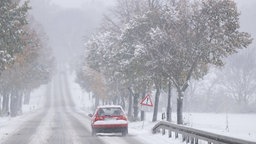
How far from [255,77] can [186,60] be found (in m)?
63.1

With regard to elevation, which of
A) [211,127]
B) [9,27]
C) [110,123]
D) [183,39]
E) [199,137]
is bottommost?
[199,137]

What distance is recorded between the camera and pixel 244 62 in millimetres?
95188

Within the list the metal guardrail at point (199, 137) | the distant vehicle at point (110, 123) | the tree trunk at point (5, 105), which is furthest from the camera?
the tree trunk at point (5, 105)

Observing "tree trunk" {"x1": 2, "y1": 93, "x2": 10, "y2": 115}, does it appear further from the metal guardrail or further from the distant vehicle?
the metal guardrail

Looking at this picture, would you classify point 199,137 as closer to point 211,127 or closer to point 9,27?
point 9,27

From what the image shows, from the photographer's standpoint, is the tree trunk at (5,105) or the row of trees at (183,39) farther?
the tree trunk at (5,105)

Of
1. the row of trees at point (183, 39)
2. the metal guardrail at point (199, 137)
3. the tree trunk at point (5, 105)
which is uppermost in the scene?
the row of trees at point (183, 39)

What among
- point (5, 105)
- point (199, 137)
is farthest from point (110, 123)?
point (5, 105)

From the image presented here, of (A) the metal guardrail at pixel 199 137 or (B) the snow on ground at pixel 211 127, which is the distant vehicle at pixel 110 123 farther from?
(A) the metal guardrail at pixel 199 137

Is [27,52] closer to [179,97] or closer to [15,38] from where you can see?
[15,38]

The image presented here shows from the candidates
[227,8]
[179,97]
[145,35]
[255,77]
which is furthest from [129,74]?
Result: [255,77]

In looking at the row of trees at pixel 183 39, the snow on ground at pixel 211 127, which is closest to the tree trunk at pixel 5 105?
the snow on ground at pixel 211 127

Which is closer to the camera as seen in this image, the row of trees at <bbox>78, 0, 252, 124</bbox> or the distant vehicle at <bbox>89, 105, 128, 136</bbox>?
the distant vehicle at <bbox>89, 105, 128, 136</bbox>

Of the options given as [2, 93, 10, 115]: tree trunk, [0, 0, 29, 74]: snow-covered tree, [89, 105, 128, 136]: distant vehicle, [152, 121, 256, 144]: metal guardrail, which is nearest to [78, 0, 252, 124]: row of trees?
[89, 105, 128, 136]: distant vehicle
